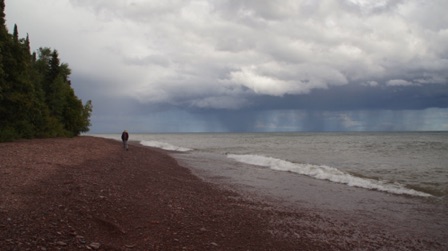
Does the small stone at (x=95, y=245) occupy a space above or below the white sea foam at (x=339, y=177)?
above

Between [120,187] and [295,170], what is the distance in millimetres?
16339

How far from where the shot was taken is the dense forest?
3061 centimetres

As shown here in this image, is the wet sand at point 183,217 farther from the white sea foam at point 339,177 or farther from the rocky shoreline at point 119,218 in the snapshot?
the white sea foam at point 339,177

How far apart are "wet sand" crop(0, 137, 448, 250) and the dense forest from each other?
19.0 m

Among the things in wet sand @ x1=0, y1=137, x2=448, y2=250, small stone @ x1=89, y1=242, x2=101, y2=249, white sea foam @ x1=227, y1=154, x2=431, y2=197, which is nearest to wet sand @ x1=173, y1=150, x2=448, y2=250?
wet sand @ x1=0, y1=137, x2=448, y2=250

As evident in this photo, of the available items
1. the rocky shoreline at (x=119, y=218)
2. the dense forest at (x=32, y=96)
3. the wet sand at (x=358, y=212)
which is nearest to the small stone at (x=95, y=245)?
the rocky shoreline at (x=119, y=218)

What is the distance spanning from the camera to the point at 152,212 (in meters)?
10.1

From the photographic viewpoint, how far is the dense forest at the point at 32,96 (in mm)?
30609

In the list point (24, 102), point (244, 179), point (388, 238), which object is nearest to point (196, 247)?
point (388, 238)

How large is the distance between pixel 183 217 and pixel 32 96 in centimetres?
3107

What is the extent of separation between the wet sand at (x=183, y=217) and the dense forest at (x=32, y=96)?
1896 cm

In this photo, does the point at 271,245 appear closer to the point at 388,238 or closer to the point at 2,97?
the point at 388,238

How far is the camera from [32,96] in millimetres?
33625

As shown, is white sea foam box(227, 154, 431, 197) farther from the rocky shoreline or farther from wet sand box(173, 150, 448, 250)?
the rocky shoreline
